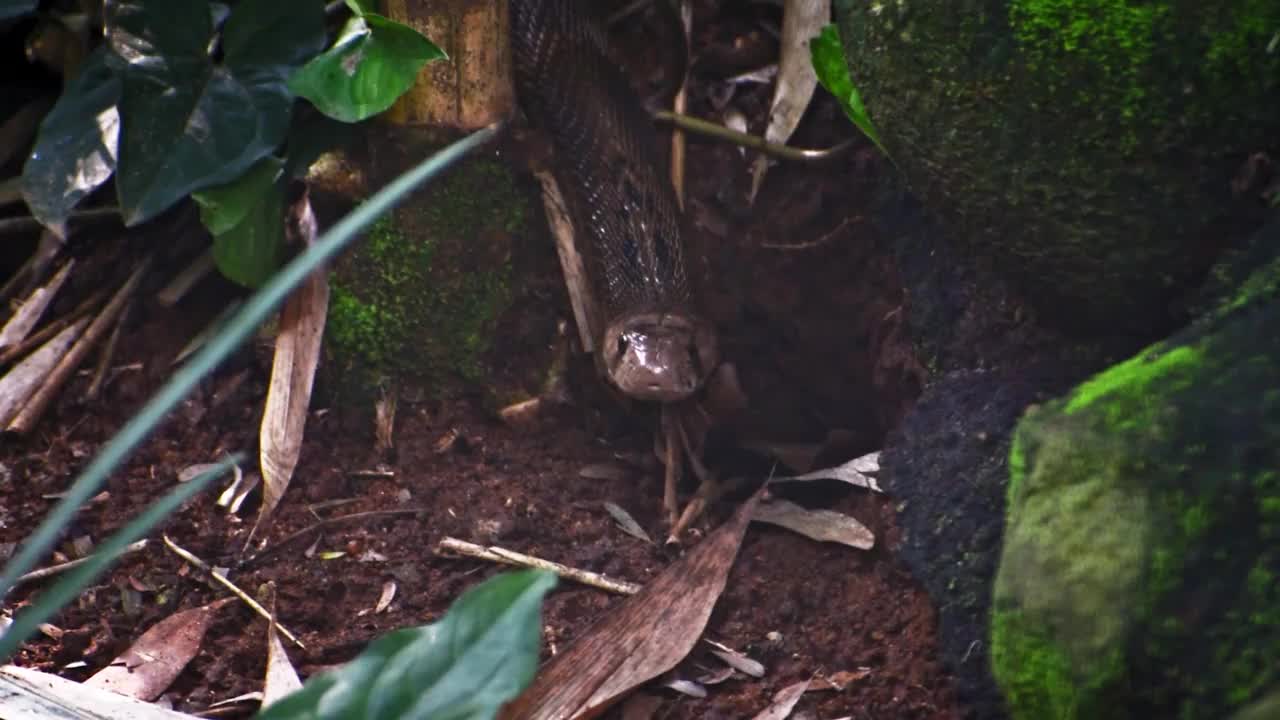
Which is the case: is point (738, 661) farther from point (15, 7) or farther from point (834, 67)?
point (15, 7)

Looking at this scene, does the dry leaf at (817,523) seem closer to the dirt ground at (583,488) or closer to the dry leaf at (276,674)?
the dirt ground at (583,488)

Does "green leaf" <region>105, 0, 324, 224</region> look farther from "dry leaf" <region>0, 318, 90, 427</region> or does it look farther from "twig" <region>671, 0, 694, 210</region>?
"twig" <region>671, 0, 694, 210</region>

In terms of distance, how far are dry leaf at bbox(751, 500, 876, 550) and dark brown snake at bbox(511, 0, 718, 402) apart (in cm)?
89

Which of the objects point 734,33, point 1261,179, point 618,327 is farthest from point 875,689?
point 734,33

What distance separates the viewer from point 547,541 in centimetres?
264

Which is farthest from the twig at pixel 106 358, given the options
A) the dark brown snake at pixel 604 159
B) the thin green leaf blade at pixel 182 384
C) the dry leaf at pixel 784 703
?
the thin green leaf blade at pixel 182 384

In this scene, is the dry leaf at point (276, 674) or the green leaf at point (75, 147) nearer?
the dry leaf at point (276, 674)

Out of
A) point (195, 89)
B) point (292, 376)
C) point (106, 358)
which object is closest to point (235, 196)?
point (195, 89)

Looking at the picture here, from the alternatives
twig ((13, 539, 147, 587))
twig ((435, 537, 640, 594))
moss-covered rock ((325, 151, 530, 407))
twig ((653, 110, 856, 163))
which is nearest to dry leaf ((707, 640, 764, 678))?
twig ((435, 537, 640, 594))

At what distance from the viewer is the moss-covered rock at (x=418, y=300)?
306 cm

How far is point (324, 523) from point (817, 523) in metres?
1.16

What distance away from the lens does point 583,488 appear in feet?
9.32

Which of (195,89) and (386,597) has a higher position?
(195,89)

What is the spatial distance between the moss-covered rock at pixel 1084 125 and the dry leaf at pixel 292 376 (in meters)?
1.63
